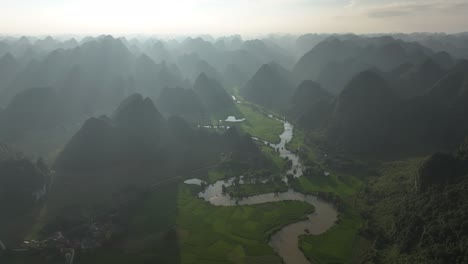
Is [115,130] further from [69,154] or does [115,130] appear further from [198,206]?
[198,206]

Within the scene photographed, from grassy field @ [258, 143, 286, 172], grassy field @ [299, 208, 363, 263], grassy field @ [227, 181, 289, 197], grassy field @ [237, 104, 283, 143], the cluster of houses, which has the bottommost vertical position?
grassy field @ [299, 208, 363, 263]

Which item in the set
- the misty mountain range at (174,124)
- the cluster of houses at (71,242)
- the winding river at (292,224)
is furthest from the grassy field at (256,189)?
the cluster of houses at (71,242)

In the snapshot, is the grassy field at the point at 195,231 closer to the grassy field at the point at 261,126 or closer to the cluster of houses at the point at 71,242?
the cluster of houses at the point at 71,242

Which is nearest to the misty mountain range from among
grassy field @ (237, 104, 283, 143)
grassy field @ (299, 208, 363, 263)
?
grassy field @ (237, 104, 283, 143)

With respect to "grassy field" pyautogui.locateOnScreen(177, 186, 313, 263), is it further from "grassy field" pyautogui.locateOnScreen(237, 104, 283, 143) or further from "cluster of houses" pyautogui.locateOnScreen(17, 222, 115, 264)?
"grassy field" pyautogui.locateOnScreen(237, 104, 283, 143)

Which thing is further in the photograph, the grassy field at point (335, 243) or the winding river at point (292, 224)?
the winding river at point (292, 224)

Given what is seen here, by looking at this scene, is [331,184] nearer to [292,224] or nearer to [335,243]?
[292,224]
